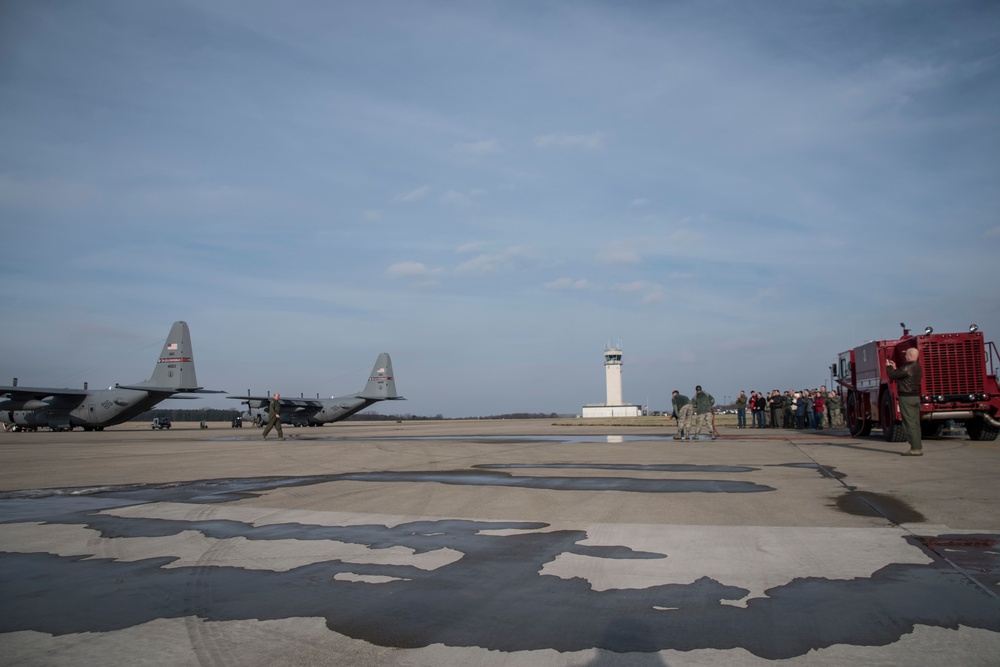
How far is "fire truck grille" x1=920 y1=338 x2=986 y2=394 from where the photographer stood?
17047mm

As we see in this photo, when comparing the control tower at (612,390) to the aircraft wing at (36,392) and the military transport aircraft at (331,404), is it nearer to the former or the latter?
the military transport aircraft at (331,404)

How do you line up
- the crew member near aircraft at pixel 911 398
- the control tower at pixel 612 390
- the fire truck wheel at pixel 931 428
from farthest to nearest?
1. the control tower at pixel 612 390
2. the fire truck wheel at pixel 931 428
3. the crew member near aircraft at pixel 911 398

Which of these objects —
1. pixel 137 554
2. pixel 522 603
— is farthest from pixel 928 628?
pixel 137 554

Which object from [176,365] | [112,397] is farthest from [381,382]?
[112,397]

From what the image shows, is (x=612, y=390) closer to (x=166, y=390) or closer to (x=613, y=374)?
(x=613, y=374)

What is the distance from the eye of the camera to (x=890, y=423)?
1777 cm

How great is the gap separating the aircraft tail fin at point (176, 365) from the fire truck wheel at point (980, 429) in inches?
1631

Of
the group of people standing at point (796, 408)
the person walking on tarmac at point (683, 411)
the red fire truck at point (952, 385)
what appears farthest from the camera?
the group of people standing at point (796, 408)

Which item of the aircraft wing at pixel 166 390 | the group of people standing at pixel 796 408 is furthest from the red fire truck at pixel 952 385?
the aircraft wing at pixel 166 390

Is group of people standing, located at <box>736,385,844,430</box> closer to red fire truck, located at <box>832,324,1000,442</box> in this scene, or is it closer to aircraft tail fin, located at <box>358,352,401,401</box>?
red fire truck, located at <box>832,324,1000,442</box>

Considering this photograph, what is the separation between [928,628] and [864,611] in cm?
34

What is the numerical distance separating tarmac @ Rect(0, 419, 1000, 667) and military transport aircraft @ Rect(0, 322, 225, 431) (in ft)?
122

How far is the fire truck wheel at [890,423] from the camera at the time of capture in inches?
679

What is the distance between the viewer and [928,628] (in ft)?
10.8
